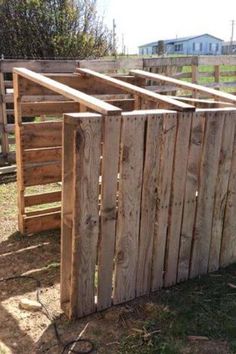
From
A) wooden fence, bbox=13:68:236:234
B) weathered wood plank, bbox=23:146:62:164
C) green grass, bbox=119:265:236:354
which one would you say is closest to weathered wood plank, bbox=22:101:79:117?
wooden fence, bbox=13:68:236:234

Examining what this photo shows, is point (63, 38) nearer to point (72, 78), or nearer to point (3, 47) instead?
point (3, 47)

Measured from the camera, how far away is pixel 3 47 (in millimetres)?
10750

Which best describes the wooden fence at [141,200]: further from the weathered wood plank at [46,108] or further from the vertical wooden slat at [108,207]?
the weathered wood plank at [46,108]

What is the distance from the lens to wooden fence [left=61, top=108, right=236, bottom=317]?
2.96 m

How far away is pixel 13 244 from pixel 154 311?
1.86 meters

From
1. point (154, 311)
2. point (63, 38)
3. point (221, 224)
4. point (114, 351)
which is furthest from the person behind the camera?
point (63, 38)

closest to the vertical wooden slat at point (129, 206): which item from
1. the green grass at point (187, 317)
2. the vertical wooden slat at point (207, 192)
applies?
the green grass at point (187, 317)

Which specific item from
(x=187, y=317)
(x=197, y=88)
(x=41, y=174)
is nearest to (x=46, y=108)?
(x=41, y=174)

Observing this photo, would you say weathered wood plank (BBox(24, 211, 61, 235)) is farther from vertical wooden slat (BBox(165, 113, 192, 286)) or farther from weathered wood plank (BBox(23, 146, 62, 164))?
vertical wooden slat (BBox(165, 113, 192, 286))

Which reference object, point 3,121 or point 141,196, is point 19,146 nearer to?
point 141,196

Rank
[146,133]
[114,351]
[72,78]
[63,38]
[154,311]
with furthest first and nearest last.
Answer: [63,38]
[72,78]
[154,311]
[146,133]
[114,351]

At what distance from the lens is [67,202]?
3027 millimetres

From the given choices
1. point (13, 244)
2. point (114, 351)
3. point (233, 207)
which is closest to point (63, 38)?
point (13, 244)

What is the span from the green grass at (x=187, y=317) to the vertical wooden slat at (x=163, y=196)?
0.66 ft
